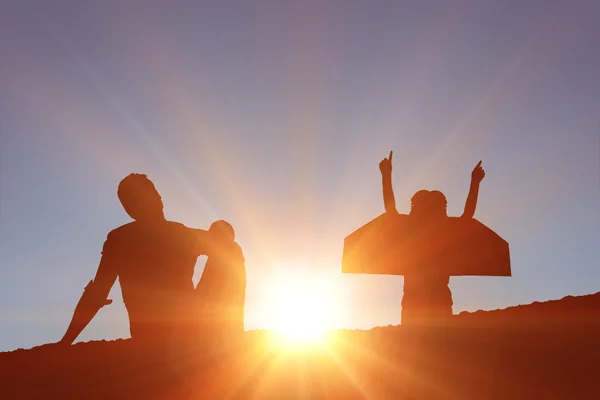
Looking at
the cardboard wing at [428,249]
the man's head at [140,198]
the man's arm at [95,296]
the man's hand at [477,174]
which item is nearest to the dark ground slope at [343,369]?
the man's arm at [95,296]

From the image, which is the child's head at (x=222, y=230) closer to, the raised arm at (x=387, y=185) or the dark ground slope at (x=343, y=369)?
the dark ground slope at (x=343, y=369)

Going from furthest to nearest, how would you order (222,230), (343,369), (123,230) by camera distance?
(123,230) → (222,230) → (343,369)

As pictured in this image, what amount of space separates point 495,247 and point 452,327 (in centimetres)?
369

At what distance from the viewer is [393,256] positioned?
35.1 ft

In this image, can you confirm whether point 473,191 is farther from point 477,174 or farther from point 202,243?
point 202,243

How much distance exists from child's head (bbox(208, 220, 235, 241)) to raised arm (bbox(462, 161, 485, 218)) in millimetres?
5163

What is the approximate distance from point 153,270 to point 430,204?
5466mm

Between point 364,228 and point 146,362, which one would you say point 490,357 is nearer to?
point 146,362

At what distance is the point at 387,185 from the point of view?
1053 cm

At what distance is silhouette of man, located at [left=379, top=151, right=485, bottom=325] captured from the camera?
32.9 ft

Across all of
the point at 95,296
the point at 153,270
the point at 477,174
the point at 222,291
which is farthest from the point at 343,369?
the point at 477,174

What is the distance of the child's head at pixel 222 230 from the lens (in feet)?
22.3

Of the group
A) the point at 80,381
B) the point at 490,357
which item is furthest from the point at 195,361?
the point at 490,357

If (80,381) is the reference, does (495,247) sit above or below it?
above
